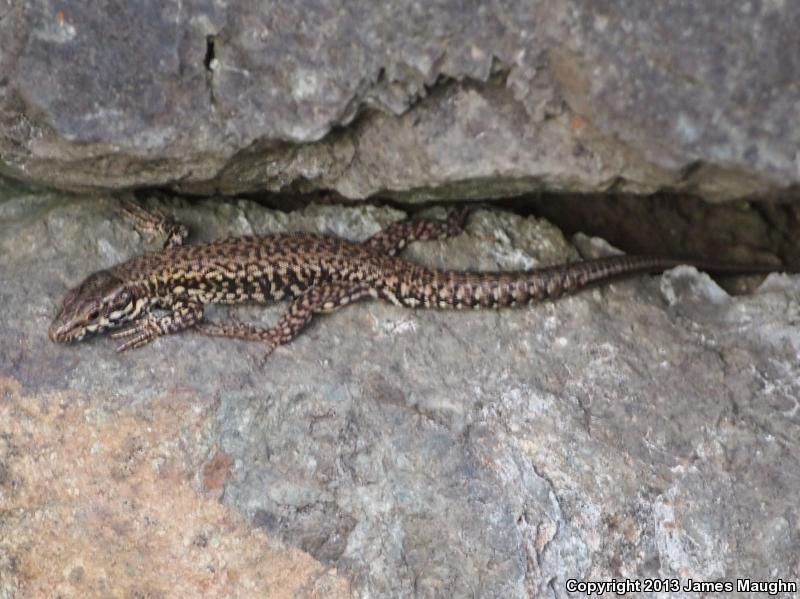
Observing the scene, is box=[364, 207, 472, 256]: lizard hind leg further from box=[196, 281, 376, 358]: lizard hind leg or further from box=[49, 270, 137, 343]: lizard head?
box=[49, 270, 137, 343]: lizard head

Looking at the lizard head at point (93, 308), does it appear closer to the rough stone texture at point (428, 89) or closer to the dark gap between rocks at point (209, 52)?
the rough stone texture at point (428, 89)

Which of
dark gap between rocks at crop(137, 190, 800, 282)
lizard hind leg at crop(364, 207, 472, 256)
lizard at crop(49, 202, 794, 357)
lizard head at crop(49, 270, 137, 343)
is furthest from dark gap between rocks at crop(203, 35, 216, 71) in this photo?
dark gap between rocks at crop(137, 190, 800, 282)

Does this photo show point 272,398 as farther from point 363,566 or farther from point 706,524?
point 706,524

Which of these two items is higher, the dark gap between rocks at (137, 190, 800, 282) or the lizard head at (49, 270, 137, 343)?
the dark gap between rocks at (137, 190, 800, 282)

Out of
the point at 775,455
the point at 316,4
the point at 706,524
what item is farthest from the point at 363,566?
the point at 316,4

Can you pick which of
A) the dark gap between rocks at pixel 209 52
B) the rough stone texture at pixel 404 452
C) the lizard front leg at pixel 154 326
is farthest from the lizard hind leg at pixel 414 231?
the dark gap between rocks at pixel 209 52

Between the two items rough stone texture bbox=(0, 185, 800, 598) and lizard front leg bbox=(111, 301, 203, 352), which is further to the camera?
lizard front leg bbox=(111, 301, 203, 352)

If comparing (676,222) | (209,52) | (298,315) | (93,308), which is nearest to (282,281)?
(298,315)
